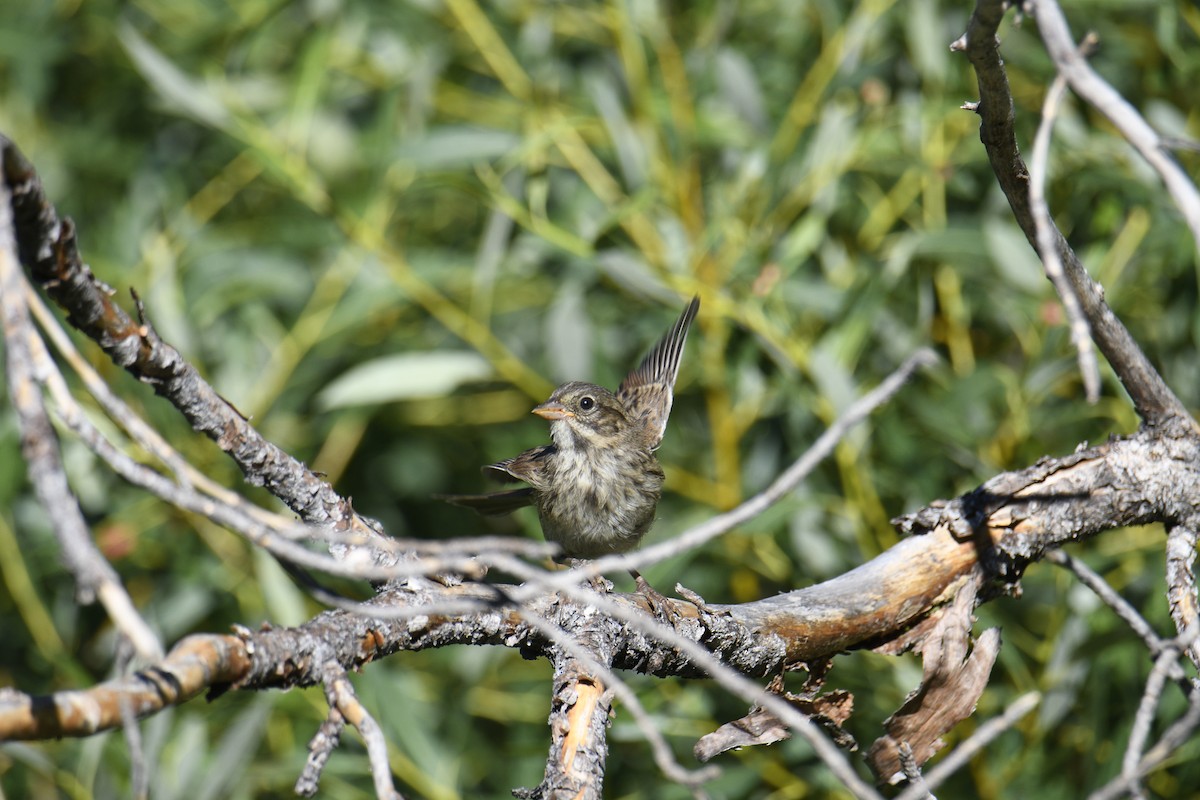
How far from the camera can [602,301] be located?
445 centimetres

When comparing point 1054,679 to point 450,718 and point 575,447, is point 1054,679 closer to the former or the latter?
point 575,447

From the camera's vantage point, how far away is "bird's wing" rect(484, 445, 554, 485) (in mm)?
3861

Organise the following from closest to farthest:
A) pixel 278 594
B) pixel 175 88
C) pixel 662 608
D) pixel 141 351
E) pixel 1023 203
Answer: pixel 141 351, pixel 1023 203, pixel 662 608, pixel 175 88, pixel 278 594

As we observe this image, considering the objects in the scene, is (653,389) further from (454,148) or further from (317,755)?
(317,755)

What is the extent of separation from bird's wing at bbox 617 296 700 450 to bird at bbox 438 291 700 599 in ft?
0.05

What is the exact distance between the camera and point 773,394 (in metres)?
3.91

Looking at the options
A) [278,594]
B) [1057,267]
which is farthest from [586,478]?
[1057,267]

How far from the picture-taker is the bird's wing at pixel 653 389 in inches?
163

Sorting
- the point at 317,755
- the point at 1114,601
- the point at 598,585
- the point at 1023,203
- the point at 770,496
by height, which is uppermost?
the point at 1023,203

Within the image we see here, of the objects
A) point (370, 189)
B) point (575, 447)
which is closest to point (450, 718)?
point (575, 447)

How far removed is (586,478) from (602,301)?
2.41ft

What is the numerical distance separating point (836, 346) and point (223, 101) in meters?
2.04

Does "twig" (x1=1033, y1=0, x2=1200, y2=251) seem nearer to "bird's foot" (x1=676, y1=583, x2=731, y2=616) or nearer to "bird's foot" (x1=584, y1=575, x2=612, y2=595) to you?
"bird's foot" (x1=676, y1=583, x2=731, y2=616)

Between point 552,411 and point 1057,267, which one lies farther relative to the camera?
point 552,411
